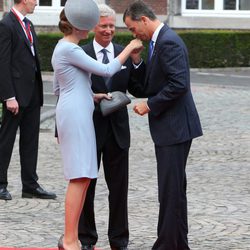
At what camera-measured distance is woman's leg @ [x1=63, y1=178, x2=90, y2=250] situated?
22.1 ft

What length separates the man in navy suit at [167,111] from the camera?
259 inches

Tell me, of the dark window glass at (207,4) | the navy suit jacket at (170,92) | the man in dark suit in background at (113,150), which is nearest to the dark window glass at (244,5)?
the dark window glass at (207,4)

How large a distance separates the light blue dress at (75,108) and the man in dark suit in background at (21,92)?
84.3 inches

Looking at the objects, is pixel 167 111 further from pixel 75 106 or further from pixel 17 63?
pixel 17 63

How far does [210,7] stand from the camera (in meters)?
30.0

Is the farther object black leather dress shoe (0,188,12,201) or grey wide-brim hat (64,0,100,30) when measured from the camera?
black leather dress shoe (0,188,12,201)

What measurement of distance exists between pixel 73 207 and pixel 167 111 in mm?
934

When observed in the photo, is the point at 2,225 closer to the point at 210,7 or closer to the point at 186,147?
the point at 186,147

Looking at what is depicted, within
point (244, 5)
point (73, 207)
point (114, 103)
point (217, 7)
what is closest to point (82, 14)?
point (114, 103)

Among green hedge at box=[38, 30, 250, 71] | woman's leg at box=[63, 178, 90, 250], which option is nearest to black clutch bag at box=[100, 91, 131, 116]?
woman's leg at box=[63, 178, 90, 250]

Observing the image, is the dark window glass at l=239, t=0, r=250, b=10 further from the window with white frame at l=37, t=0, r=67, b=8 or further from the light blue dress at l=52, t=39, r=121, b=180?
the light blue dress at l=52, t=39, r=121, b=180

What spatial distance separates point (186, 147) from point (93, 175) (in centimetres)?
68

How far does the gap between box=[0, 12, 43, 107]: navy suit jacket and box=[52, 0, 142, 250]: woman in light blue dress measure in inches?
83.9

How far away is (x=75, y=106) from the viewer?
668 centimetres
